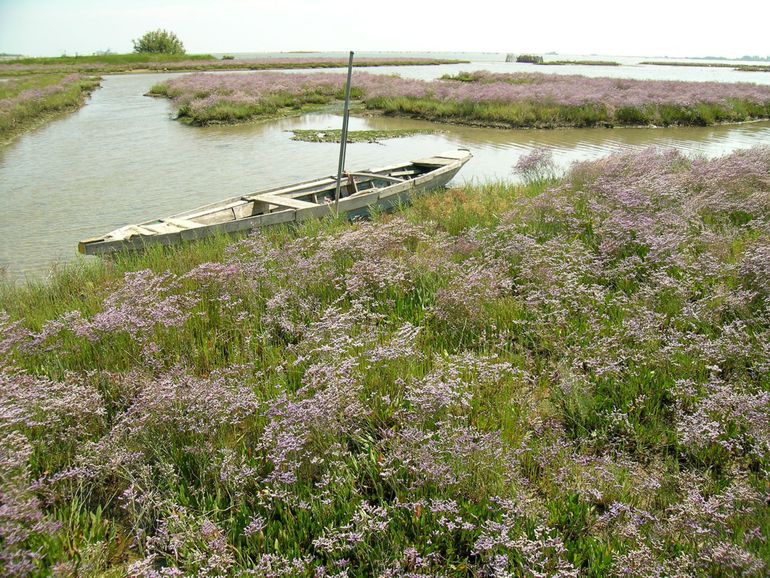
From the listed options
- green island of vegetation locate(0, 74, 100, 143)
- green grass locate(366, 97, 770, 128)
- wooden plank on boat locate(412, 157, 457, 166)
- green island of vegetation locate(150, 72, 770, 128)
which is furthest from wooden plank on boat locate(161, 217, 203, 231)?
green grass locate(366, 97, 770, 128)

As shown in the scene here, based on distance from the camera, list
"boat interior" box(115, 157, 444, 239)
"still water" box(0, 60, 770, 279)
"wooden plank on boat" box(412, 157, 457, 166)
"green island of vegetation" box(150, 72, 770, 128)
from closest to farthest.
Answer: "boat interior" box(115, 157, 444, 239) → "still water" box(0, 60, 770, 279) → "wooden plank on boat" box(412, 157, 457, 166) → "green island of vegetation" box(150, 72, 770, 128)

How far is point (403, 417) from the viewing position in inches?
173

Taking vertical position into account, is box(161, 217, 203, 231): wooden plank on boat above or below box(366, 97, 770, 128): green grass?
below

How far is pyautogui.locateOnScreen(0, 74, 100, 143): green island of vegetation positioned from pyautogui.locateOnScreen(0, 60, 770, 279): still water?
125 cm

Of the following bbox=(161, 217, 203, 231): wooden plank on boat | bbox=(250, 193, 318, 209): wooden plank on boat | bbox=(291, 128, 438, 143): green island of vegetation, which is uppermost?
bbox=(291, 128, 438, 143): green island of vegetation

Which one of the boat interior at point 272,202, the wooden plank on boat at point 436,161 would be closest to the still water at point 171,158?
the wooden plank on boat at point 436,161

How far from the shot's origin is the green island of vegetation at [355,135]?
84.7ft

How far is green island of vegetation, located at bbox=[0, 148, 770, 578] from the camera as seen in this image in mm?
3293

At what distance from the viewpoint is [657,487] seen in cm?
383

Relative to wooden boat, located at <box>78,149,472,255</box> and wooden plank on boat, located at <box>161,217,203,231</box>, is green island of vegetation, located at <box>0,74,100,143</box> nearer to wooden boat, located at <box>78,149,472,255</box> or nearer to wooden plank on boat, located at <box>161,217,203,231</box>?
wooden boat, located at <box>78,149,472,255</box>

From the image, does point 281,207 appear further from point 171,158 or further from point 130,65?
point 130,65

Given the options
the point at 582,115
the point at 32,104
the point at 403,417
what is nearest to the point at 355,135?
the point at 582,115

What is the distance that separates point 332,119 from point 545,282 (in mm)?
29206

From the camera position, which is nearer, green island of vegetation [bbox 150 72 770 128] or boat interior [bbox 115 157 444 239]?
boat interior [bbox 115 157 444 239]
